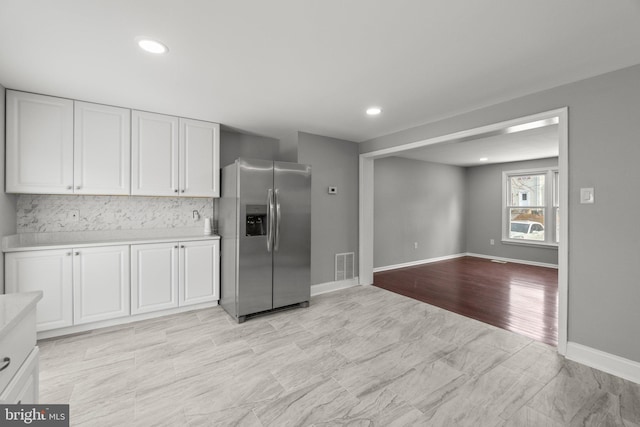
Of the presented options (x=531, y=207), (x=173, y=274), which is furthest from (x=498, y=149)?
(x=173, y=274)

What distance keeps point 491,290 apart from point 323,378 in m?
3.56

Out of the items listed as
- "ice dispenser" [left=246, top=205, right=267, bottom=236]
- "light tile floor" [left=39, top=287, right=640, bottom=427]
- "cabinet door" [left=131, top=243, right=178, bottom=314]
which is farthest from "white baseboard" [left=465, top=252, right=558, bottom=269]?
"cabinet door" [left=131, top=243, right=178, bottom=314]

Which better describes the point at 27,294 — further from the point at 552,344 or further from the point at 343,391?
the point at 552,344

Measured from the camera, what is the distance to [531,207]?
21.6 ft

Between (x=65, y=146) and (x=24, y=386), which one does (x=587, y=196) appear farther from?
(x=65, y=146)

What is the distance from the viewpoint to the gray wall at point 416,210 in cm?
595

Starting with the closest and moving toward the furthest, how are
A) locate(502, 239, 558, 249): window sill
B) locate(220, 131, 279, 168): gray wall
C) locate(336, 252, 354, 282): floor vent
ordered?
locate(220, 131, 279, 168): gray wall → locate(336, 252, 354, 282): floor vent → locate(502, 239, 558, 249): window sill

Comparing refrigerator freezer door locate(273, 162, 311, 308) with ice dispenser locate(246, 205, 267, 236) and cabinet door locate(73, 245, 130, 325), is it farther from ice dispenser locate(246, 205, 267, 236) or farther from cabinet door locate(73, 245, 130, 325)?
cabinet door locate(73, 245, 130, 325)

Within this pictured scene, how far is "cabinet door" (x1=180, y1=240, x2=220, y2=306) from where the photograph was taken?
3.43m

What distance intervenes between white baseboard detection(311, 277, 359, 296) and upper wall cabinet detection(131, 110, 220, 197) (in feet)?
6.52

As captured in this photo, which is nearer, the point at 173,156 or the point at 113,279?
the point at 113,279

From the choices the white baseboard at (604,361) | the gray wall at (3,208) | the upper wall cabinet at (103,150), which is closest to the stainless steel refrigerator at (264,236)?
the upper wall cabinet at (103,150)

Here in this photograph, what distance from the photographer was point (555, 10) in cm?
159

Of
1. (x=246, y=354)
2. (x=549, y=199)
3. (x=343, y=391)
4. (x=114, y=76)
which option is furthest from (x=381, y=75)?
(x=549, y=199)
